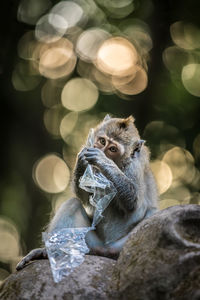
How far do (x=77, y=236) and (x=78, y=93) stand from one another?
11399 mm

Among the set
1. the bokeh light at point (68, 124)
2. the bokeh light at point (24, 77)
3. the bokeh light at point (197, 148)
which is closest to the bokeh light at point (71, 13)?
the bokeh light at point (24, 77)

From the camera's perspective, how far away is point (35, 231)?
13.3 m

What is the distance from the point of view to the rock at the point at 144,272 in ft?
12.8

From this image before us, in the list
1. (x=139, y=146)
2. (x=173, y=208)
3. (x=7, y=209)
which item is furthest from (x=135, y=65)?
(x=173, y=208)

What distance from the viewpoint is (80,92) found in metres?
16.3

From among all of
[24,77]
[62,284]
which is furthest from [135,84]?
[62,284]

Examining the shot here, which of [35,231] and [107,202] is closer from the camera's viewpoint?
[107,202]

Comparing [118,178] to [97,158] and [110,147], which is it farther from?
[110,147]

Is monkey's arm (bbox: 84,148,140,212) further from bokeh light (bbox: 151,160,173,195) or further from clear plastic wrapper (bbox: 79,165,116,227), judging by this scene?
bokeh light (bbox: 151,160,173,195)

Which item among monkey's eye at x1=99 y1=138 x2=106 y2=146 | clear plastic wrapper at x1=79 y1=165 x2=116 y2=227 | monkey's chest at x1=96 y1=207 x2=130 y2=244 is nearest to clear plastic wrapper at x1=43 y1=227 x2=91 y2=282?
clear plastic wrapper at x1=79 y1=165 x2=116 y2=227

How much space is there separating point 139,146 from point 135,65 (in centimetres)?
854

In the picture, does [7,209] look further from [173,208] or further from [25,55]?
[173,208]

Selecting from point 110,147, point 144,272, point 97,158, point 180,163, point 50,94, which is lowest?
point 180,163

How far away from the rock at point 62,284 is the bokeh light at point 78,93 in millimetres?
11309
